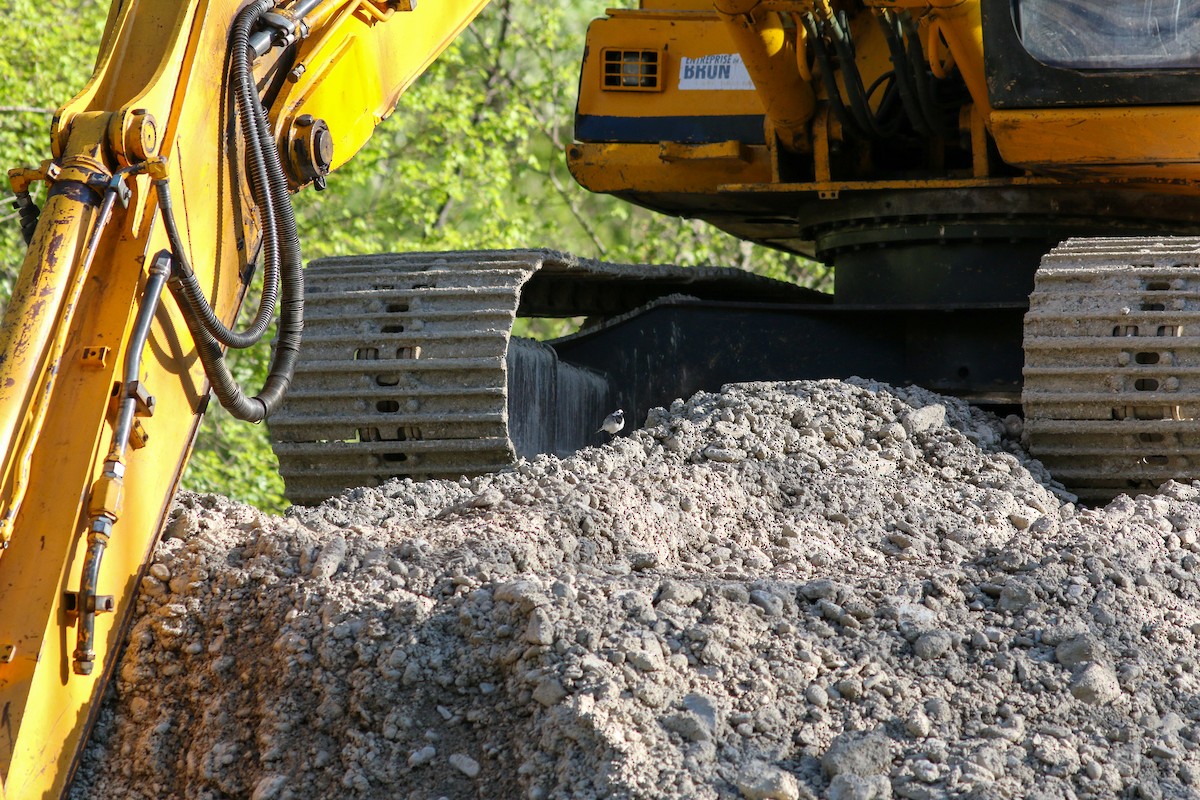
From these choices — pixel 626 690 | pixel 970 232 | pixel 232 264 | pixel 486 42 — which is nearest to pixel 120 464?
pixel 232 264

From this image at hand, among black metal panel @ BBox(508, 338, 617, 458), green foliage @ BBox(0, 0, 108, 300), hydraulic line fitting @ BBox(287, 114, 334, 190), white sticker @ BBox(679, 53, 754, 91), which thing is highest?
green foliage @ BBox(0, 0, 108, 300)

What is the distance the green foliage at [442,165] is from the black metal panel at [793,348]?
20.7ft

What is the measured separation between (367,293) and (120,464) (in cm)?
213

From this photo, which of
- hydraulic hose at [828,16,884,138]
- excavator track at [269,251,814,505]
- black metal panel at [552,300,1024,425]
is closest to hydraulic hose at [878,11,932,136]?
hydraulic hose at [828,16,884,138]

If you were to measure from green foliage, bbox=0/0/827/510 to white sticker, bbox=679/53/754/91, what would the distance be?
587 centimetres

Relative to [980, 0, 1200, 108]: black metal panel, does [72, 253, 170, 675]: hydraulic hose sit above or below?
below

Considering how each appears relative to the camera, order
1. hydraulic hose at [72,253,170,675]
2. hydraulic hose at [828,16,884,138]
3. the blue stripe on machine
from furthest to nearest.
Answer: the blue stripe on machine, hydraulic hose at [828,16,884,138], hydraulic hose at [72,253,170,675]

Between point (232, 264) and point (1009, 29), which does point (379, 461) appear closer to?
point (232, 264)

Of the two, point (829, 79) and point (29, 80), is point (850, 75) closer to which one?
point (829, 79)

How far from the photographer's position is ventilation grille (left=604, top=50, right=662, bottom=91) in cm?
626

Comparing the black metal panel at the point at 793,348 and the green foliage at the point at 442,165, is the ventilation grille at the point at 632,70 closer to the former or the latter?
the black metal panel at the point at 793,348

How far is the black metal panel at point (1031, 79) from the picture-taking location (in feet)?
15.3

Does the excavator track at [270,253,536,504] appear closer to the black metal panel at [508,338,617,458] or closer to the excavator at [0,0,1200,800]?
the excavator at [0,0,1200,800]

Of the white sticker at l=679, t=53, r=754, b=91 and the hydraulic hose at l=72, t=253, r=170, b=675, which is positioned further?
the white sticker at l=679, t=53, r=754, b=91
